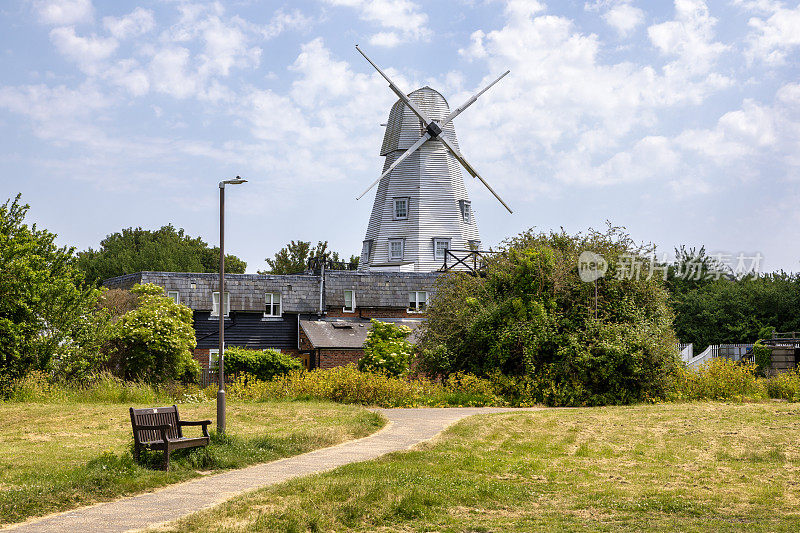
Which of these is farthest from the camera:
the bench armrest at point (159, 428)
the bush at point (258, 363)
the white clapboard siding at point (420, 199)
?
the white clapboard siding at point (420, 199)

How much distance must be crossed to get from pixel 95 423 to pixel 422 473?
9.74 meters

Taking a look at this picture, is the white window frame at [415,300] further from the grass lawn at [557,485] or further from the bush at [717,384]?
the grass lawn at [557,485]

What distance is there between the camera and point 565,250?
32.6 metres

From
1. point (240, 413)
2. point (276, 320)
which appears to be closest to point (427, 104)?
point (276, 320)

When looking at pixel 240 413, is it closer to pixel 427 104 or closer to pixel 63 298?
pixel 63 298

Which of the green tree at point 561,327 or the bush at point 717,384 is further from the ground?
the green tree at point 561,327

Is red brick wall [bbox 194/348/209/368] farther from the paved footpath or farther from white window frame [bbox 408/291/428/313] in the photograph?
the paved footpath

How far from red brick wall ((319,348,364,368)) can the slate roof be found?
0.33m

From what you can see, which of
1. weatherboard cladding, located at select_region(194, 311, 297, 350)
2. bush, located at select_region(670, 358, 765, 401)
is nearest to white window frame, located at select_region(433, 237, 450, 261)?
weatherboard cladding, located at select_region(194, 311, 297, 350)

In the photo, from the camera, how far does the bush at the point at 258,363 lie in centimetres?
3428

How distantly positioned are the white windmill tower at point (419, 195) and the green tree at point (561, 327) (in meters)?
21.1

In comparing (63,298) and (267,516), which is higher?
(63,298)

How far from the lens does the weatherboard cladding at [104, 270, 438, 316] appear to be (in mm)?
47000

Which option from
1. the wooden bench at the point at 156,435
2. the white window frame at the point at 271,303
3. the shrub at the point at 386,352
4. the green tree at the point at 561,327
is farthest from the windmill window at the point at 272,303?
the wooden bench at the point at 156,435
